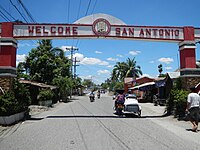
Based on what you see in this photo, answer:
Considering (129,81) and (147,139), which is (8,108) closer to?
(147,139)

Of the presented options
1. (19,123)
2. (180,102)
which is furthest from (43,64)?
(180,102)

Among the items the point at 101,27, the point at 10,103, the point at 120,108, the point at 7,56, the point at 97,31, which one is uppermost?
the point at 101,27

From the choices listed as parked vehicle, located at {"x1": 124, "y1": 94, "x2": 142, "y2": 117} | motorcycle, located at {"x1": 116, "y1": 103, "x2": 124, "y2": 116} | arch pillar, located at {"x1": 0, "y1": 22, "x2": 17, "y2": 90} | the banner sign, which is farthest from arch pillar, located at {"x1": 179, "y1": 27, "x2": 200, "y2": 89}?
arch pillar, located at {"x1": 0, "y1": 22, "x2": 17, "y2": 90}

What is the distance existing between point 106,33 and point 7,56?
6.58 m

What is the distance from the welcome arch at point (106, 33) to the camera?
16.6 metres

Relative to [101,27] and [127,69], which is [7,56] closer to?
[101,27]

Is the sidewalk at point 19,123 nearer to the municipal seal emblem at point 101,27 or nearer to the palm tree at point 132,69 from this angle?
the municipal seal emblem at point 101,27

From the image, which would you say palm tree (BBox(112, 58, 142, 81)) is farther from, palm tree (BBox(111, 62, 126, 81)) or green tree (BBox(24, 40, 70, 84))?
green tree (BBox(24, 40, 70, 84))

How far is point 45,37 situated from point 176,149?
476 inches

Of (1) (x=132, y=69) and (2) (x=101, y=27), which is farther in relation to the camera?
(1) (x=132, y=69)

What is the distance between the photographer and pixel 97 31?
17.1 m

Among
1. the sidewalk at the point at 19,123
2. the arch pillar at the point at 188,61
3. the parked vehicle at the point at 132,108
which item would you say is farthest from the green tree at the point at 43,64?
the arch pillar at the point at 188,61

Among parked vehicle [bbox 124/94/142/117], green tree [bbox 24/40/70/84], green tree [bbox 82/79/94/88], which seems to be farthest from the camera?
green tree [bbox 82/79/94/88]

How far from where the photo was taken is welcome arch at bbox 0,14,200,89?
1658 centimetres
